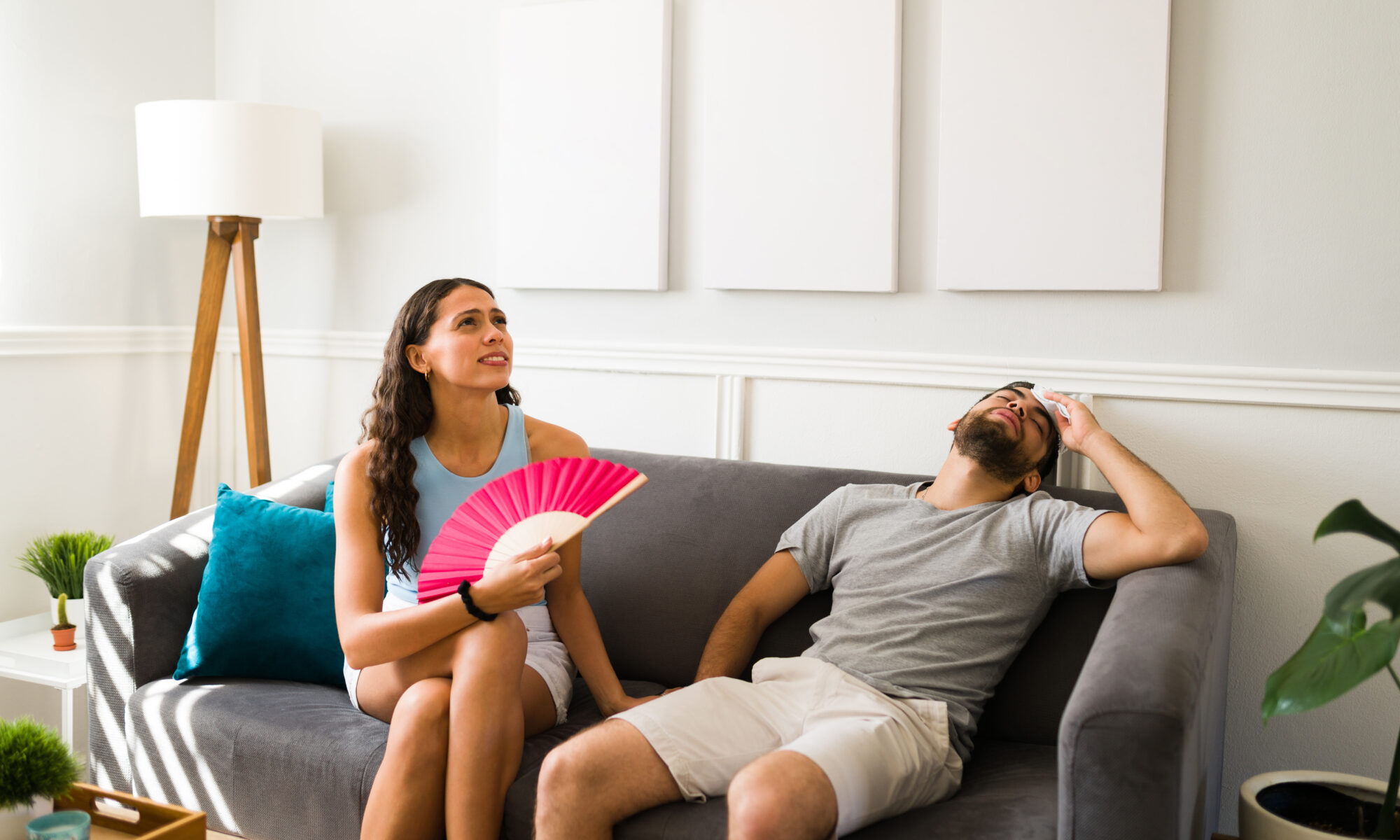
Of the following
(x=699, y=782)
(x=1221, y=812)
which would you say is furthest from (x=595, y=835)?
(x=1221, y=812)

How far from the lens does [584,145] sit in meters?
2.79

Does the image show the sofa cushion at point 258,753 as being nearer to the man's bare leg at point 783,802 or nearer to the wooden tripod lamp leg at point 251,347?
the man's bare leg at point 783,802

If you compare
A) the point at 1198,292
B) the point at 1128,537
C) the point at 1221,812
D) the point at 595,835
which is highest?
the point at 1198,292

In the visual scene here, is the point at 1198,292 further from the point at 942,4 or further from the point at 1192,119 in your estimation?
the point at 942,4

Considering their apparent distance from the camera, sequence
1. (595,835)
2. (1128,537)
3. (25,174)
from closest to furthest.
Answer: (595,835) < (1128,537) < (25,174)

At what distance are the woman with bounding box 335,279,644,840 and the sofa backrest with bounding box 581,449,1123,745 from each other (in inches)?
8.9

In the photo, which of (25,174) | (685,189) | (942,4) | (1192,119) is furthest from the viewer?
(25,174)

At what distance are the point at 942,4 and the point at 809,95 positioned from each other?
36 centimetres

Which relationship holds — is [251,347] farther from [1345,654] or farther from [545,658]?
[1345,654]

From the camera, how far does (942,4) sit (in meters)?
2.39

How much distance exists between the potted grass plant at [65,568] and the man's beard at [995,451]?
228 centimetres

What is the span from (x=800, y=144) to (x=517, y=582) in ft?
4.33

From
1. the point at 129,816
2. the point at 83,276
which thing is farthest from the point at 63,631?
the point at 129,816

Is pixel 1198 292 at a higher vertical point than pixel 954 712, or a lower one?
higher
